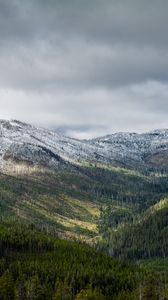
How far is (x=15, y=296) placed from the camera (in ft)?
653

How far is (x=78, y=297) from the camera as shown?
19662cm

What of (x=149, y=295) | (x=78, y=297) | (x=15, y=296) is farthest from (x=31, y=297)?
(x=149, y=295)

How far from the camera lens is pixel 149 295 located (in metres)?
195

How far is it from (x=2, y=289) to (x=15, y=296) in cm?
574

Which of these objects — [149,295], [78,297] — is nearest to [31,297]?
[78,297]

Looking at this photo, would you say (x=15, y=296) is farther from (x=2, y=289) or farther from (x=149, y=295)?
(x=149, y=295)

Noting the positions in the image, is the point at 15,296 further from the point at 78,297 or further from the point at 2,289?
the point at 78,297

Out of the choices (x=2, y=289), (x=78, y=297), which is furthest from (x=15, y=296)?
(x=78, y=297)

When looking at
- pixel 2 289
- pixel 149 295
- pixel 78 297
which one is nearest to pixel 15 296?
pixel 2 289

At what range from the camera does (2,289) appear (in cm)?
19750

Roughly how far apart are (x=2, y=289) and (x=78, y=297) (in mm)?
28446

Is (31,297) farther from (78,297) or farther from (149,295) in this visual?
(149,295)

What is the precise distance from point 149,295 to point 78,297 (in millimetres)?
26174
